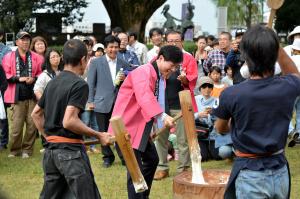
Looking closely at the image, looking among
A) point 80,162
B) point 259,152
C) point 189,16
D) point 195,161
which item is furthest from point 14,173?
point 189,16

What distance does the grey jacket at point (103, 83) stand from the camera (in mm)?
8484

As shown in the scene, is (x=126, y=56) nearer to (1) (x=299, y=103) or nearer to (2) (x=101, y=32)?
(1) (x=299, y=103)

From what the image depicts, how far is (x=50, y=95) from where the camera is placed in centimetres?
468

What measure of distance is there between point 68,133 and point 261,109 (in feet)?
5.65

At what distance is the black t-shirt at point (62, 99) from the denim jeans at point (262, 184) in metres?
1.49

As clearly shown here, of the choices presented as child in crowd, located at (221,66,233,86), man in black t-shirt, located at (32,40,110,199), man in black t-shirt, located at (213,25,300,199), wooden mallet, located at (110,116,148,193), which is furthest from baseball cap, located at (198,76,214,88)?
man in black t-shirt, located at (213,25,300,199)

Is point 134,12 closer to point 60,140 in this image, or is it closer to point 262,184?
point 60,140

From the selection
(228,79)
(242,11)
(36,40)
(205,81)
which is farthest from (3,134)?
(242,11)

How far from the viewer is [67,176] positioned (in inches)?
181

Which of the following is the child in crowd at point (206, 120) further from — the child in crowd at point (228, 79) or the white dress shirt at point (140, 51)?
the white dress shirt at point (140, 51)

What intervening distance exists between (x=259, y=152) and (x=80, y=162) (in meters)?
1.63

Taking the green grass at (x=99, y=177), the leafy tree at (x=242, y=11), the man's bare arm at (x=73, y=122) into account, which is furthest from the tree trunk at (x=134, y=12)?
the leafy tree at (x=242, y=11)

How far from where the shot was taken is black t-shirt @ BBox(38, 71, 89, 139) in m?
4.54

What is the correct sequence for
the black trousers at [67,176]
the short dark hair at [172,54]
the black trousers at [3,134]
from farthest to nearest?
the black trousers at [3,134]
the short dark hair at [172,54]
the black trousers at [67,176]
